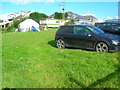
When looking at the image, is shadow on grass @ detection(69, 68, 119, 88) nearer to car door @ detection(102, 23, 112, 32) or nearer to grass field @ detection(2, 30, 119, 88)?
grass field @ detection(2, 30, 119, 88)

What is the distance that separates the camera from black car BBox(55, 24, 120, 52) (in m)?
7.11

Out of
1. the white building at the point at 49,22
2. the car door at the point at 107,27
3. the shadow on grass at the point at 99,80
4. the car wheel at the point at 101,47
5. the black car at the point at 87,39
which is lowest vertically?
the shadow on grass at the point at 99,80

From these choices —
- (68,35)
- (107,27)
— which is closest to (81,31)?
(68,35)

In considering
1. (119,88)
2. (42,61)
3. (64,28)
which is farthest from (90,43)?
(119,88)

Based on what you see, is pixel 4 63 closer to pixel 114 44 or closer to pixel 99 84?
pixel 99 84

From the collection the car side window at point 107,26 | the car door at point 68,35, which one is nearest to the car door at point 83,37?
the car door at point 68,35

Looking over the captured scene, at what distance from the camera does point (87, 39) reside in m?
7.78

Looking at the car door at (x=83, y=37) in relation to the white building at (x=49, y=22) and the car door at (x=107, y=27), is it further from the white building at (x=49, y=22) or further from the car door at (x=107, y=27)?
the white building at (x=49, y=22)

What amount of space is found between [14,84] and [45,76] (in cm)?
95

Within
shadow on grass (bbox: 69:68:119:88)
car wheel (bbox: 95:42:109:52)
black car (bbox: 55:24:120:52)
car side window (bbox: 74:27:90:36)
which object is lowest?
shadow on grass (bbox: 69:68:119:88)

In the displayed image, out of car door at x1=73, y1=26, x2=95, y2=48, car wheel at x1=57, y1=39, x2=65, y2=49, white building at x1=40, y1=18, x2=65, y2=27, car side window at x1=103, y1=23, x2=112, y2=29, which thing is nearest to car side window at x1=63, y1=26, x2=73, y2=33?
car door at x1=73, y1=26, x2=95, y2=48

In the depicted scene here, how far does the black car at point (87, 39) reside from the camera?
23.3 ft

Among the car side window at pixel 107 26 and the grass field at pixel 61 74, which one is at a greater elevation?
the car side window at pixel 107 26

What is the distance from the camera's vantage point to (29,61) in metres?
5.88
